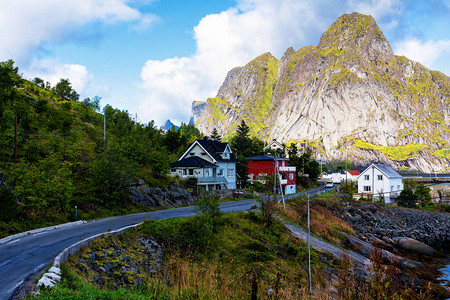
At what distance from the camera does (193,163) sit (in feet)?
163

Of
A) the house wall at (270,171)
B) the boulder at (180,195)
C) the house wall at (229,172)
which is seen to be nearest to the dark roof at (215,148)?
the house wall at (229,172)

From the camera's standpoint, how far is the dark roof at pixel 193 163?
162 feet

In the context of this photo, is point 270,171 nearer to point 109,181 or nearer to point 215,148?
point 215,148

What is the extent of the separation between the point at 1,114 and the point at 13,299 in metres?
37.4

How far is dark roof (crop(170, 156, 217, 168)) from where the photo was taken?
1940 inches

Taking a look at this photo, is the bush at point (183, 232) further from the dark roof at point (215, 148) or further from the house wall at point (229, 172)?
the house wall at point (229, 172)

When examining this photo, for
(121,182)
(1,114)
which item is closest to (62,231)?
(121,182)

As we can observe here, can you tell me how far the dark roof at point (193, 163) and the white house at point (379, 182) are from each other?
3741 centimetres

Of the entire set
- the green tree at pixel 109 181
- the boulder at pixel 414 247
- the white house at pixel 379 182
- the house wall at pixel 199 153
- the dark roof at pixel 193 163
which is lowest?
the boulder at pixel 414 247

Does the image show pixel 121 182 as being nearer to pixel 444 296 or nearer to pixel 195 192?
pixel 195 192

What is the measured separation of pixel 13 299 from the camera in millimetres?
7766

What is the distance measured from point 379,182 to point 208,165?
43388 mm

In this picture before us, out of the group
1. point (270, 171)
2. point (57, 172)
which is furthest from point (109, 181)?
point (270, 171)

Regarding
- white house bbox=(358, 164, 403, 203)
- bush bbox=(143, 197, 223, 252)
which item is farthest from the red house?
A: bush bbox=(143, 197, 223, 252)
